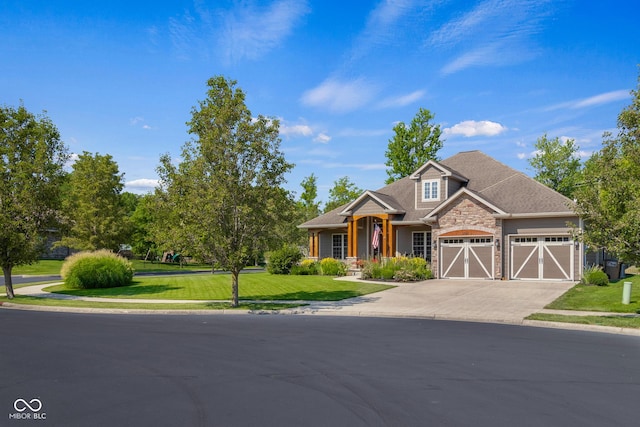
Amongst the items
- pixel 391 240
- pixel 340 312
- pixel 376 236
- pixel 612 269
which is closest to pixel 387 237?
pixel 391 240

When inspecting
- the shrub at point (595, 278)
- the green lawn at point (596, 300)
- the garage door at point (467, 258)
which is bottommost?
the green lawn at point (596, 300)

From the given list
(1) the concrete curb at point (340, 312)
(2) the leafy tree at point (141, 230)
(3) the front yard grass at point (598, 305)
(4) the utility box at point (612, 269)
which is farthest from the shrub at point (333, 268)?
(2) the leafy tree at point (141, 230)

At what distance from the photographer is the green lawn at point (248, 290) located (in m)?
20.9

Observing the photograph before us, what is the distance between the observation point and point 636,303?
18312mm

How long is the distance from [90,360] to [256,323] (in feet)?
18.6

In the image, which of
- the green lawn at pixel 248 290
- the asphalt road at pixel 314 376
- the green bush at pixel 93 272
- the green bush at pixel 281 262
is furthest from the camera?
the green bush at pixel 281 262

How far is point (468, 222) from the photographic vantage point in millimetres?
27703

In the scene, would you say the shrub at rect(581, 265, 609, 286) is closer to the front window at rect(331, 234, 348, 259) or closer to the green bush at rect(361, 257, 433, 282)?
the green bush at rect(361, 257, 433, 282)

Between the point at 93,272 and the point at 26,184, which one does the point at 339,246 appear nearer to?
the point at 93,272

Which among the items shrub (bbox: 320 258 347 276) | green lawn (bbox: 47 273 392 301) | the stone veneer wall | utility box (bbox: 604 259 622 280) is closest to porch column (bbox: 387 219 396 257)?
shrub (bbox: 320 258 347 276)

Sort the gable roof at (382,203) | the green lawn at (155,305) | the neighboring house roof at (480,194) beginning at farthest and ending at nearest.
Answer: the gable roof at (382,203)
the neighboring house roof at (480,194)
the green lawn at (155,305)

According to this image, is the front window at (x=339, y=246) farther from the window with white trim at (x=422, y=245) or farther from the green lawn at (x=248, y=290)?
the green lawn at (x=248, y=290)

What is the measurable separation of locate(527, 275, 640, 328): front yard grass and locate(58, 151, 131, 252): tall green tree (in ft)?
113

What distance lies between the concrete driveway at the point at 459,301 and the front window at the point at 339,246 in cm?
1080
